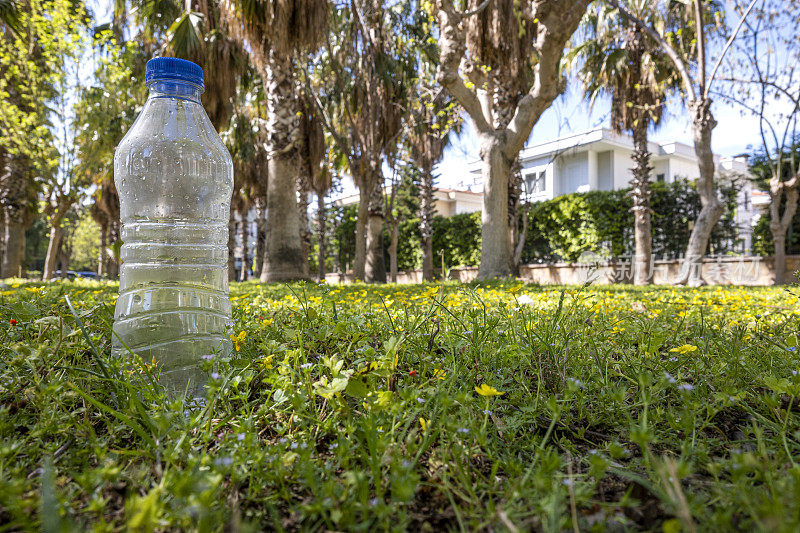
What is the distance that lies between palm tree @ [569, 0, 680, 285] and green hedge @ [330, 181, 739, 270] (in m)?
1.12

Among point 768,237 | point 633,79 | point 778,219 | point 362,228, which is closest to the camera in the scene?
point 778,219

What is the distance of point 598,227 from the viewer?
15500 mm

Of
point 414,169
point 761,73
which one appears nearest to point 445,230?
point 414,169

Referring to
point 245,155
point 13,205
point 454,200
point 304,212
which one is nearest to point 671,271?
point 304,212

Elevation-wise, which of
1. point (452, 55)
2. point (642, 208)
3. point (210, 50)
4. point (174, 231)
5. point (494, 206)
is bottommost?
point (174, 231)

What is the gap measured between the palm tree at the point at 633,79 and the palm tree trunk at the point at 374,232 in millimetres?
6630

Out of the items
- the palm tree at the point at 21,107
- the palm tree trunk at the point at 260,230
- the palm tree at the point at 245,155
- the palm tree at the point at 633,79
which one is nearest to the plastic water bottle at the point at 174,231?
the palm tree at the point at 21,107

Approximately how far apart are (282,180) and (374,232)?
14.2ft

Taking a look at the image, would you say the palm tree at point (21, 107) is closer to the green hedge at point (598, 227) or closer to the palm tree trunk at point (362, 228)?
the palm tree trunk at point (362, 228)

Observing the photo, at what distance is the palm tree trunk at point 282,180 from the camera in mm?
8602

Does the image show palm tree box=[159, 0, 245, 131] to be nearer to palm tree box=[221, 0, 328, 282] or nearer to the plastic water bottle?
palm tree box=[221, 0, 328, 282]

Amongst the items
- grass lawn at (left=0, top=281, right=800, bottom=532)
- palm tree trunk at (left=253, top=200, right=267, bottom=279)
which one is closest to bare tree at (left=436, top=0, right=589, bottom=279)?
grass lawn at (left=0, top=281, right=800, bottom=532)

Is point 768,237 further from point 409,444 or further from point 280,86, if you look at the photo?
point 409,444

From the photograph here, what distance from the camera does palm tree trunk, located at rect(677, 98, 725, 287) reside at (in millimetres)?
9609
